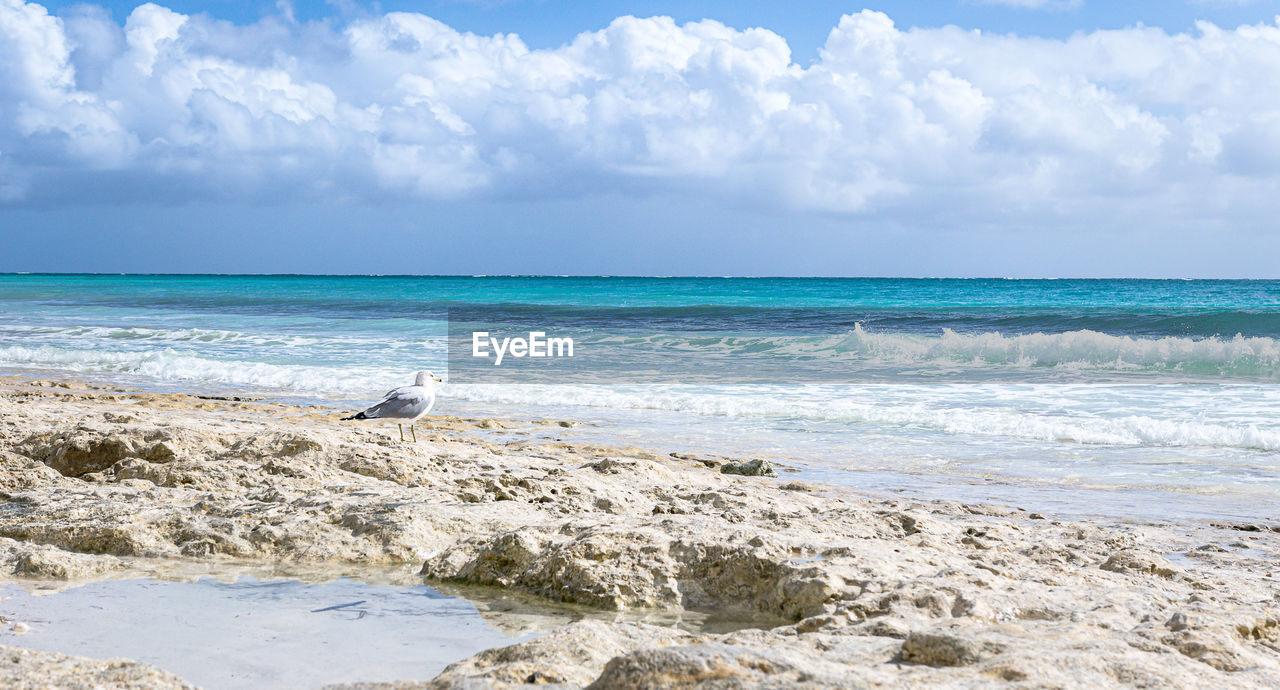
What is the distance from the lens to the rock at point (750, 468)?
622cm

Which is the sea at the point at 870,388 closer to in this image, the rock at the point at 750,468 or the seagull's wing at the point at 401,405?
the rock at the point at 750,468

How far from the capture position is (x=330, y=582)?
332 cm

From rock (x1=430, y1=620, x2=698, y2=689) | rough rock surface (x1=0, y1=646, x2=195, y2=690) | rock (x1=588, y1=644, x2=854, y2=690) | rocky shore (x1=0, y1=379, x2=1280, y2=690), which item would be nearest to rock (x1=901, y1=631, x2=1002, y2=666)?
rocky shore (x1=0, y1=379, x2=1280, y2=690)

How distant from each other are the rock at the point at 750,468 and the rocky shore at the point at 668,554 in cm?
9

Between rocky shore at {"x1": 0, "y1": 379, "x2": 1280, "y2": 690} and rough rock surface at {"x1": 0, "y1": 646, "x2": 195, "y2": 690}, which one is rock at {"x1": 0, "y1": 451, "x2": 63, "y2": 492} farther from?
rough rock surface at {"x1": 0, "y1": 646, "x2": 195, "y2": 690}

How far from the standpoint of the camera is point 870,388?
1188cm

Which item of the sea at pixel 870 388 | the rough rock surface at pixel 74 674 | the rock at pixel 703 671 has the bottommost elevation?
the sea at pixel 870 388

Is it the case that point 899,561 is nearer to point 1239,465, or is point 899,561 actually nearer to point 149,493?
point 149,493

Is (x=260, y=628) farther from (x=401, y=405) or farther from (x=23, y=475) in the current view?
(x=401, y=405)

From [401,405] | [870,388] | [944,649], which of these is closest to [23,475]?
[401,405]

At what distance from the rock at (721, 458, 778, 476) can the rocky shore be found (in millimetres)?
88

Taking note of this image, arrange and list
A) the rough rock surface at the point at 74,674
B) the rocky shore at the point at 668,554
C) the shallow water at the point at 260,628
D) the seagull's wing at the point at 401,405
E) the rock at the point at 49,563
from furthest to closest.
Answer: the seagull's wing at the point at 401,405
the rock at the point at 49,563
the shallow water at the point at 260,628
the rocky shore at the point at 668,554
the rough rock surface at the point at 74,674

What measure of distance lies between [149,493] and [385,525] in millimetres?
1368

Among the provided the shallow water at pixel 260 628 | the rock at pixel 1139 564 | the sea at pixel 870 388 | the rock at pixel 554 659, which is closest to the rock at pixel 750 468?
the sea at pixel 870 388
